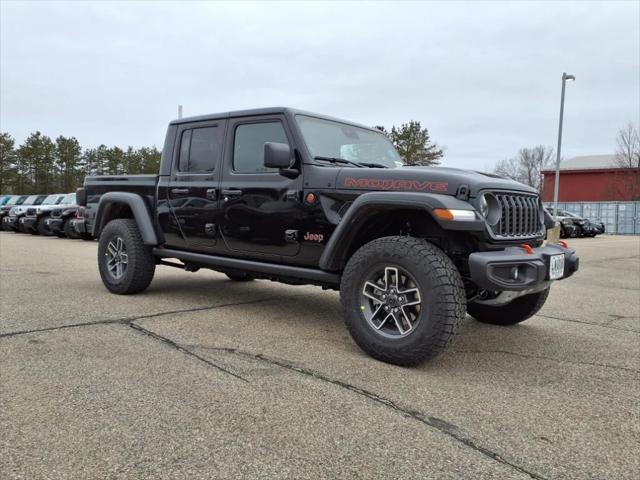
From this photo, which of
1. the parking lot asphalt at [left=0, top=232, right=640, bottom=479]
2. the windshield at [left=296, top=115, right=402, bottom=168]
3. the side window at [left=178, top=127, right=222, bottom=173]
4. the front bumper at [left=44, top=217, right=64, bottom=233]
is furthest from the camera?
the front bumper at [left=44, top=217, right=64, bottom=233]

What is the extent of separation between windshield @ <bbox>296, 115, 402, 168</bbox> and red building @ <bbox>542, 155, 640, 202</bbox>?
41020 mm

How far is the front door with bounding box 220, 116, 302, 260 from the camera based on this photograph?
4.31m

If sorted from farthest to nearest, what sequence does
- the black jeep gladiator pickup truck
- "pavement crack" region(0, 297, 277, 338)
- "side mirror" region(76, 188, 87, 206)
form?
"side mirror" region(76, 188, 87, 206) < "pavement crack" region(0, 297, 277, 338) < the black jeep gladiator pickup truck

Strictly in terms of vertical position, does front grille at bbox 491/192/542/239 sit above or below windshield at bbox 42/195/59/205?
above

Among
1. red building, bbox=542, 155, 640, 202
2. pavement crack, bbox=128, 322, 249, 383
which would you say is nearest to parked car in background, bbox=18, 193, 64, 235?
pavement crack, bbox=128, 322, 249, 383

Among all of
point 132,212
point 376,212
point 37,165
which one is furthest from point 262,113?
point 37,165

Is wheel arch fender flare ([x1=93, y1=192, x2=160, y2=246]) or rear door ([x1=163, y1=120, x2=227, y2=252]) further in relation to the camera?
wheel arch fender flare ([x1=93, y1=192, x2=160, y2=246])

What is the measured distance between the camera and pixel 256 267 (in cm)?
457

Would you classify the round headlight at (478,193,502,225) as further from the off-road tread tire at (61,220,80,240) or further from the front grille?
the off-road tread tire at (61,220,80,240)

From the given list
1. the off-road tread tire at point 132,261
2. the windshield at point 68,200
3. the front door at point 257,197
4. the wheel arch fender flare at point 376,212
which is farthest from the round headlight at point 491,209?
the windshield at point 68,200

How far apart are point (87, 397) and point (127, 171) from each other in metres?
54.5

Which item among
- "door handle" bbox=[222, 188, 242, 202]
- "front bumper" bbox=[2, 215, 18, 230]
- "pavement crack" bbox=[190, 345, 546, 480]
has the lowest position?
"front bumper" bbox=[2, 215, 18, 230]

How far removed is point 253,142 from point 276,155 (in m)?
0.88

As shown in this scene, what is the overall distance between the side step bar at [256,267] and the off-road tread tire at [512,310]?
1554mm
